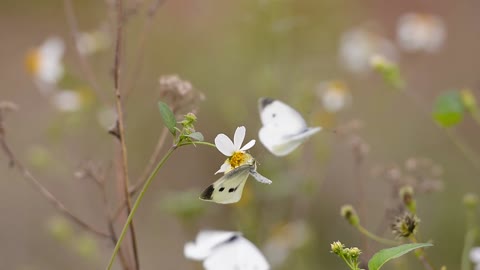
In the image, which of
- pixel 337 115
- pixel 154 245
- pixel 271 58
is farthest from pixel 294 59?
pixel 154 245

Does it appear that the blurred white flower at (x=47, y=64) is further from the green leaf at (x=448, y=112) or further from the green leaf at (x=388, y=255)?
the green leaf at (x=388, y=255)

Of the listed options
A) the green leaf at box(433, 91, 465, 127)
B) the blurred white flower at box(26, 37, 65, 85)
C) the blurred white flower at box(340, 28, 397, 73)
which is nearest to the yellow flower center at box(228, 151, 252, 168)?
the green leaf at box(433, 91, 465, 127)

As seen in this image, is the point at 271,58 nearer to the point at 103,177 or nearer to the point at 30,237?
the point at 30,237

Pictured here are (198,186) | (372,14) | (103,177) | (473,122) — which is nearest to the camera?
(103,177)

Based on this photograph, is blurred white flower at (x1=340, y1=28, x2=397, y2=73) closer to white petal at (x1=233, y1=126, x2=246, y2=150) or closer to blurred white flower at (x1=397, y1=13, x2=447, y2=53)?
blurred white flower at (x1=397, y1=13, x2=447, y2=53)

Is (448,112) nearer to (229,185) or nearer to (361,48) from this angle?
Result: (229,185)

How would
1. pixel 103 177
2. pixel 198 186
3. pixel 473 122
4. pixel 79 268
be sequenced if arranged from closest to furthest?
pixel 103 177 < pixel 79 268 < pixel 198 186 < pixel 473 122
